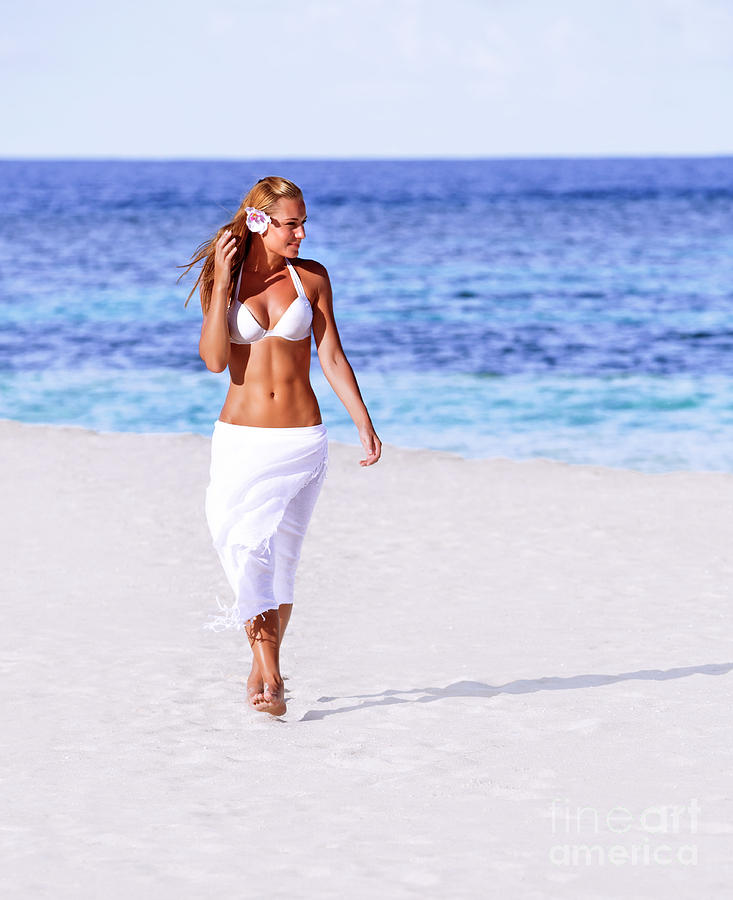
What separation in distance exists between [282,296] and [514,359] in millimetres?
15673

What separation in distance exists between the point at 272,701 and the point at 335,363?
1.40 m

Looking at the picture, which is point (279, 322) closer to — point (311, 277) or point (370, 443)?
point (311, 277)

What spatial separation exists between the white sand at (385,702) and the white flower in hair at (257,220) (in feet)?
A: 6.53

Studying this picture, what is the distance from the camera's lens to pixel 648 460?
1374cm

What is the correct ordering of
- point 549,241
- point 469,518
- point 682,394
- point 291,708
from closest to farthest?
point 291,708
point 469,518
point 682,394
point 549,241

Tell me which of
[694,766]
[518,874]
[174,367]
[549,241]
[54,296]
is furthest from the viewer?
[549,241]

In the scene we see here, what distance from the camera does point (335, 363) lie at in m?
5.45

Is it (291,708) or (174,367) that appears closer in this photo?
(291,708)

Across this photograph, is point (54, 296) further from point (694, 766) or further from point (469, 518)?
point (694, 766)

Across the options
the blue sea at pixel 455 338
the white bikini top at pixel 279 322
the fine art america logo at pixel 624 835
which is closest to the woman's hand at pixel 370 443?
the white bikini top at pixel 279 322

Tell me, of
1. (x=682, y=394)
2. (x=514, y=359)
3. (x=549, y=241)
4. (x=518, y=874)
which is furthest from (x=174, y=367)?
(x=549, y=241)

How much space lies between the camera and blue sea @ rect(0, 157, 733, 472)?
15.7 meters

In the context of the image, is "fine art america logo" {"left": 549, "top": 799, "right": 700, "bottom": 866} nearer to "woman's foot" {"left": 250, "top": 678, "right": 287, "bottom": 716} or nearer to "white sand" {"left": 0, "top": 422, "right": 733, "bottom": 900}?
"white sand" {"left": 0, "top": 422, "right": 733, "bottom": 900}

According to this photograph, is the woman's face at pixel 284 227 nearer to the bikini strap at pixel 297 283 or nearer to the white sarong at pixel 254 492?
the bikini strap at pixel 297 283
